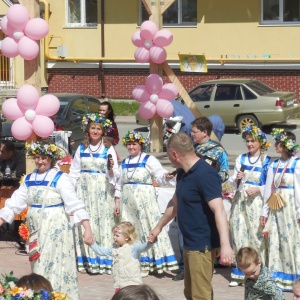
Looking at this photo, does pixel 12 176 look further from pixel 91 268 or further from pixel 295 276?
pixel 295 276

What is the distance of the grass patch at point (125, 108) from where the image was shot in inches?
1113

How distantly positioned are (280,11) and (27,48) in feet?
62.4

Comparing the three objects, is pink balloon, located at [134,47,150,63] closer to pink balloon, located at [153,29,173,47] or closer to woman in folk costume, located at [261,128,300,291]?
pink balloon, located at [153,29,173,47]

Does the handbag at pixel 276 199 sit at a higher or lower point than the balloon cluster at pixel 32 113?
lower

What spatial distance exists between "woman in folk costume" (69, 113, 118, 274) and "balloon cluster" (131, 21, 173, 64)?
11.3ft

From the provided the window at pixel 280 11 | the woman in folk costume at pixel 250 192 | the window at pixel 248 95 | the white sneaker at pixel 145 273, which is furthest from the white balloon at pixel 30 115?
the window at pixel 280 11

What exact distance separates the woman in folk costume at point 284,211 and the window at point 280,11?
20.1 m

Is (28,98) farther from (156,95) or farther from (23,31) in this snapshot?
(156,95)

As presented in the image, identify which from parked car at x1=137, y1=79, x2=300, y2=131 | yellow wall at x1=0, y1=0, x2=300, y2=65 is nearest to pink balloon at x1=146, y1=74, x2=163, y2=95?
parked car at x1=137, y1=79, x2=300, y2=131

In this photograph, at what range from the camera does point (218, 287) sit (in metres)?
9.54

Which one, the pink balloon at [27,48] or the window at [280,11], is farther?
the window at [280,11]

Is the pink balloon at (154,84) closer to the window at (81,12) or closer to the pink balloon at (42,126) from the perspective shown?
the pink balloon at (42,126)

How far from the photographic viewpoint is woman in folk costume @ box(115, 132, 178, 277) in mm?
9891

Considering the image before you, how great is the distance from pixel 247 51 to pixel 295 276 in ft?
65.7
